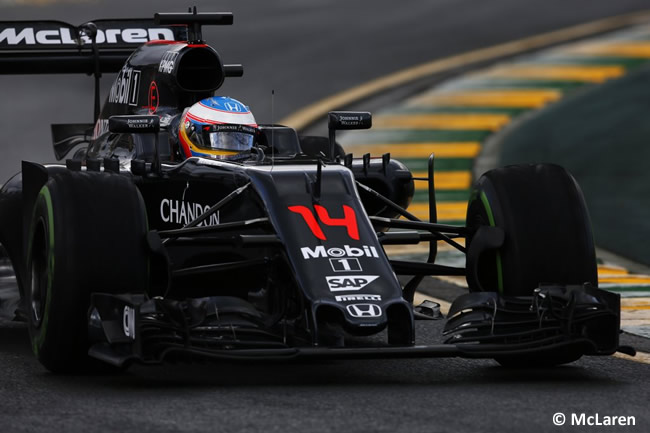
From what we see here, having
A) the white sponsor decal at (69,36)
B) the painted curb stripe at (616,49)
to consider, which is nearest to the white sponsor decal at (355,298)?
the white sponsor decal at (69,36)

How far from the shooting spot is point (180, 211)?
8664 millimetres

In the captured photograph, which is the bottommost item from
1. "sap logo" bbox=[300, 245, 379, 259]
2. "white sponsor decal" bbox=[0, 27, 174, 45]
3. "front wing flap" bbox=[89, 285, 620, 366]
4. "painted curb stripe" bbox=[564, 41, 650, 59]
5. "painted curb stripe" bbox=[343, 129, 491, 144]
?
"front wing flap" bbox=[89, 285, 620, 366]

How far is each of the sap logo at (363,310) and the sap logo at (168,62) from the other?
135 inches

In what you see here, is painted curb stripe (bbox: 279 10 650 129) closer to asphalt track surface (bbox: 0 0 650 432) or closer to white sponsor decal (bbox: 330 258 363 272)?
asphalt track surface (bbox: 0 0 650 432)

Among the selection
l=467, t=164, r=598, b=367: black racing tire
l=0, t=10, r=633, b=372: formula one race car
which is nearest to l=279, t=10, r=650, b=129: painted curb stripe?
l=0, t=10, r=633, b=372: formula one race car

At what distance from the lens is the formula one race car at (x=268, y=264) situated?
7250mm

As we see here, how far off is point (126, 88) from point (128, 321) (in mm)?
3707

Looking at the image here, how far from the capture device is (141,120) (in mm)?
8570

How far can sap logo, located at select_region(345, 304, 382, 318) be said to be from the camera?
23.5 feet

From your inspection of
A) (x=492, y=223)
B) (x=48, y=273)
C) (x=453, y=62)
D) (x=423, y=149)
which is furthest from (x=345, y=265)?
(x=453, y=62)

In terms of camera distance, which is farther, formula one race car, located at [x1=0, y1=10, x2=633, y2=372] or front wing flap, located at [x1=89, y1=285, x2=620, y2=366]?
formula one race car, located at [x1=0, y1=10, x2=633, y2=372]

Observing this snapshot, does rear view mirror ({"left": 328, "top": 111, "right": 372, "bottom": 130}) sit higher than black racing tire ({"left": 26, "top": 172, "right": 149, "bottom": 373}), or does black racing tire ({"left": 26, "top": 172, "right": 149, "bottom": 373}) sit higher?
rear view mirror ({"left": 328, "top": 111, "right": 372, "bottom": 130})

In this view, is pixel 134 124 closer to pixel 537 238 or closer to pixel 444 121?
pixel 537 238

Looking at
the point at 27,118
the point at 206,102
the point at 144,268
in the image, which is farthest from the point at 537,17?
the point at 144,268
